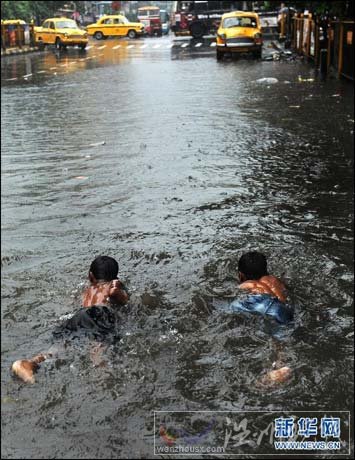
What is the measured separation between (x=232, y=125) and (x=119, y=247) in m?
5.96

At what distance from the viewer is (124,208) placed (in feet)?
22.7

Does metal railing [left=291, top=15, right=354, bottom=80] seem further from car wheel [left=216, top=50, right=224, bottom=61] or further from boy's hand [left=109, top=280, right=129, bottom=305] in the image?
boy's hand [left=109, top=280, right=129, bottom=305]

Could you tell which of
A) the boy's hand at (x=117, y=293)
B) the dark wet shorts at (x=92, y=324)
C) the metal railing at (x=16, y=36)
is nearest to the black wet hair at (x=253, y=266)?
the boy's hand at (x=117, y=293)

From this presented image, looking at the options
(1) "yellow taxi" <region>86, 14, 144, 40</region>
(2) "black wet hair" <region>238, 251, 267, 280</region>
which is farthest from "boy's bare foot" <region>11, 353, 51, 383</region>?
(1) "yellow taxi" <region>86, 14, 144, 40</region>

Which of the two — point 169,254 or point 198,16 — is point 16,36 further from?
point 169,254

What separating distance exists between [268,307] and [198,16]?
127 ft

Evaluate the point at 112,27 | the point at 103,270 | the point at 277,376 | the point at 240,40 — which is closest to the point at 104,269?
the point at 103,270

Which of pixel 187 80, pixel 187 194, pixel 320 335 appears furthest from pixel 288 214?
pixel 187 80

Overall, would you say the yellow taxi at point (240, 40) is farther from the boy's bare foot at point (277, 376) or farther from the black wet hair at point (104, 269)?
the boy's bare foot at point (277, 376)

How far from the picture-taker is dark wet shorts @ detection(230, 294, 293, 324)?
4266 mm

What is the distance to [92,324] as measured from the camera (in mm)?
4098

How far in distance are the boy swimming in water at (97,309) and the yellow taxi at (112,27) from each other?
141 feet

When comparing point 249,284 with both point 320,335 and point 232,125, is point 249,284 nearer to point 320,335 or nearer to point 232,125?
point 320,335

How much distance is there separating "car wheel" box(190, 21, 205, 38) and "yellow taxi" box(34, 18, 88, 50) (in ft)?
26.1
